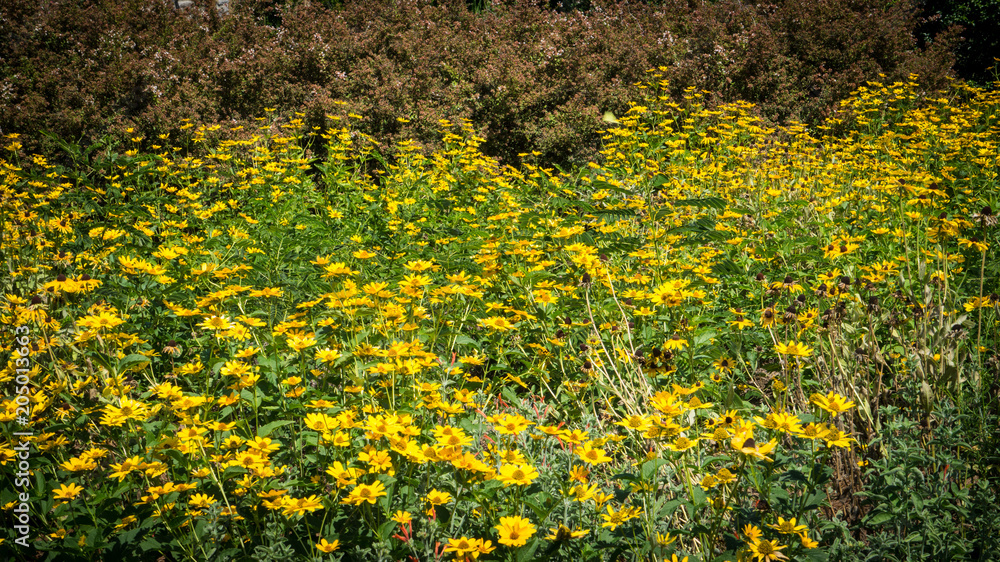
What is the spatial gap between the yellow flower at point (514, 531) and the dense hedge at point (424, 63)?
5.28 m

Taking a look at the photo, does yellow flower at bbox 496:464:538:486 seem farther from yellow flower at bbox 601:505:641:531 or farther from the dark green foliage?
the dark green foliage

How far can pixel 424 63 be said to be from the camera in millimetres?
7074

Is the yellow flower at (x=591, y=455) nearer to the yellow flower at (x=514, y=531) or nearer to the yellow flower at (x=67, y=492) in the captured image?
the yellow flower at (x=514, y=531)

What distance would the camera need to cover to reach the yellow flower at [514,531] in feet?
4.45

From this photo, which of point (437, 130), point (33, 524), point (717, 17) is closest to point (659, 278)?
point (33, 524)

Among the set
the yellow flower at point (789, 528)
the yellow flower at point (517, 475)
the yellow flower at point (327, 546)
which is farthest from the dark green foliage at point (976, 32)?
the yellow flower at point (327, 546)

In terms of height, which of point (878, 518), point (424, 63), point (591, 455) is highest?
point (424, 63)

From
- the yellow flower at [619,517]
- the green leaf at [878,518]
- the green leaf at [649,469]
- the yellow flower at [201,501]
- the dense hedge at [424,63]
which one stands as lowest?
the green leaf at [878,518]

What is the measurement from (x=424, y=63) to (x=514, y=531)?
6.46 meters

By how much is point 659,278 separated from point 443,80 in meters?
4.98

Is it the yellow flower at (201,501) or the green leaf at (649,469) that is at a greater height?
the green leaf at (649,469)

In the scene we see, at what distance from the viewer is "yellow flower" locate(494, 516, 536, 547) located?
4.45 ft

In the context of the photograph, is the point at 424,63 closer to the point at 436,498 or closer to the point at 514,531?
the point at 436,498

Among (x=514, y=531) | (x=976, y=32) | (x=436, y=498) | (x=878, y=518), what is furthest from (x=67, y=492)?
(x=976, y=32)
